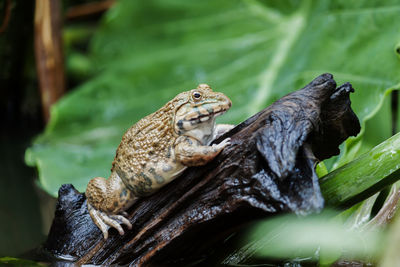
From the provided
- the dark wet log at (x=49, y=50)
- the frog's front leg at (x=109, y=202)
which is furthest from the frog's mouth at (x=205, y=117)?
the dark wet log at (x=49, y=50)

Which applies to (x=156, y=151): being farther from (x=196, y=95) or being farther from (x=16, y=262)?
(x=16, y=262)

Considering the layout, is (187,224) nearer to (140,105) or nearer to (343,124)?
(343,124)

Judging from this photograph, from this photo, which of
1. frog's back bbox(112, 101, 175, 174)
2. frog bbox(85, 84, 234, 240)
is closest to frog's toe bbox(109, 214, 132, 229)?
frog bbox(85, 84, 234, 240)

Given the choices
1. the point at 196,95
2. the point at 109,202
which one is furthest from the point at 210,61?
the point at 109,202

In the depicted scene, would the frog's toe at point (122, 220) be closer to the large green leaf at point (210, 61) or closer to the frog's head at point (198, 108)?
the frog's head at point (198, 108)

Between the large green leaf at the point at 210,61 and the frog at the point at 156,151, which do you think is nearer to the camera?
the frog at the point at 156,151
